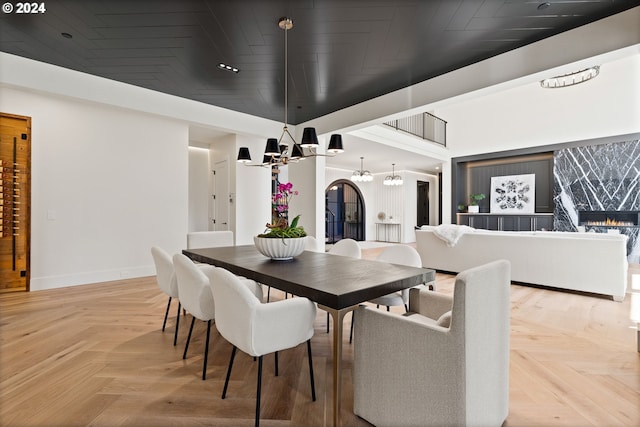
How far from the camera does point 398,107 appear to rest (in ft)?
13.9

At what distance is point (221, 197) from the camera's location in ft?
20.8

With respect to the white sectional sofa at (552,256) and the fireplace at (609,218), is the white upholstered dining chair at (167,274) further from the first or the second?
the fireplace at (609,218)

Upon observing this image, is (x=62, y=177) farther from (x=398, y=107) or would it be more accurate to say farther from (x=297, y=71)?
(x=398, y=107)

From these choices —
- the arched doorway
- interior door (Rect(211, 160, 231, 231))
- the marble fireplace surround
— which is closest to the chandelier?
interior door (Rect(211, 160, 231, 231))

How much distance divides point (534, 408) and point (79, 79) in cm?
545

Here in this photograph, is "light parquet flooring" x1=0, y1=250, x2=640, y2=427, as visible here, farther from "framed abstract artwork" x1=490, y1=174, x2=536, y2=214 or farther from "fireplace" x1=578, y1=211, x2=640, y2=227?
"framed abstract artwork" x1=490, y1=174, x2=536, y2=214

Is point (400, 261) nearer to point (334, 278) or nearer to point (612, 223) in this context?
point (334, 278)

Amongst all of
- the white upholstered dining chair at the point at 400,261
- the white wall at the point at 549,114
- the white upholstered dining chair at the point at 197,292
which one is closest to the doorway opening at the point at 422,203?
the white wall at the point at 549,114

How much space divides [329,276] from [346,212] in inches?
373

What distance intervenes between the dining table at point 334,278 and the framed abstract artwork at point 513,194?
771cm

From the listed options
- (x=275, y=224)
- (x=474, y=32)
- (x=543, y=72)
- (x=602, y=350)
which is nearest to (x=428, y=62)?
(x=474, y=32)

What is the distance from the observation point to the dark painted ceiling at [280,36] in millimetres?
2514

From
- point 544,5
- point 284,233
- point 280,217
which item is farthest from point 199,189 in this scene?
point 544,5

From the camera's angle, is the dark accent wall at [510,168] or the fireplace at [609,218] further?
the dark accent wall at [510,168]
